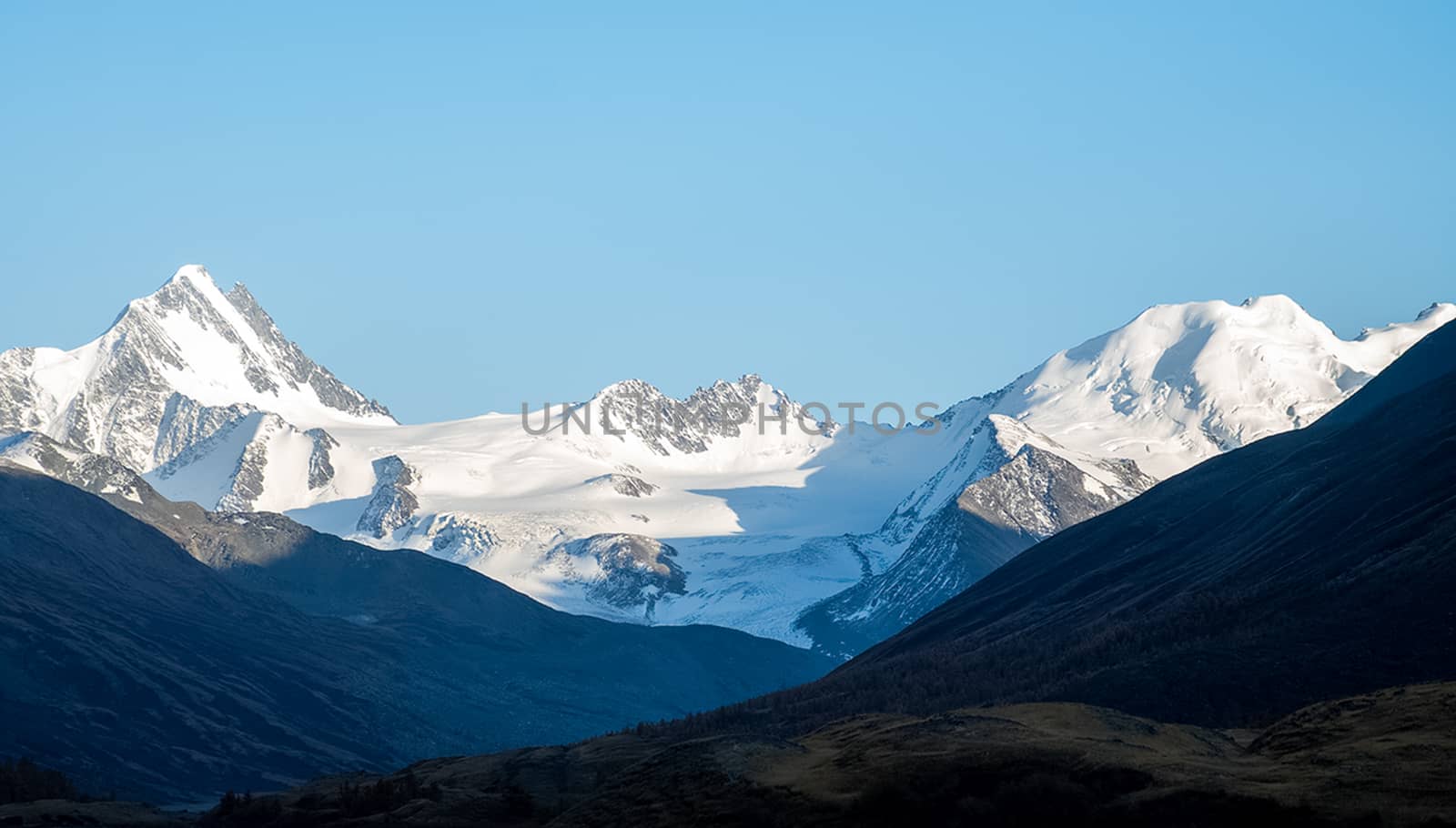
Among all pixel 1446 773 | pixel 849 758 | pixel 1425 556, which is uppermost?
pixel 1425 556

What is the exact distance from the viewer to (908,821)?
80.9 metres

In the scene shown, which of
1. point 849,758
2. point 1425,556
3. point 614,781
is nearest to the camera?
point 849,758

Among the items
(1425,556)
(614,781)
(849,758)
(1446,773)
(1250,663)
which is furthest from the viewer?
(1425,556)

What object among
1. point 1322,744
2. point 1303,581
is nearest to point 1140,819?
point 1322,744

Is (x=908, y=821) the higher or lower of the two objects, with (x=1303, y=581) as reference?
lower

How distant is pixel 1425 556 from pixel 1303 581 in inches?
755

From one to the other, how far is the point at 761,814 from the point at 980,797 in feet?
33.7

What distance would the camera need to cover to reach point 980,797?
8069 centimetres

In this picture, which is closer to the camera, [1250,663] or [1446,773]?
[1446,773]

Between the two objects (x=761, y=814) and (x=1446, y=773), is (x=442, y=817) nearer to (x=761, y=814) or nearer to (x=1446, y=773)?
(x=761, y=814)

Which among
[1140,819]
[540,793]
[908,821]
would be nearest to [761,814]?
[908,821]

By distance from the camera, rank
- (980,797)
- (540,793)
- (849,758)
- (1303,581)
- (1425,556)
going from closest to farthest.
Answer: (980,797), (849,758), (540,793), (1425,556), (1303,581)

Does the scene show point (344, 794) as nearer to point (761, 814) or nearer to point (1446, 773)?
point (761, 814)

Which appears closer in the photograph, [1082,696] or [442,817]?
[442,817]
